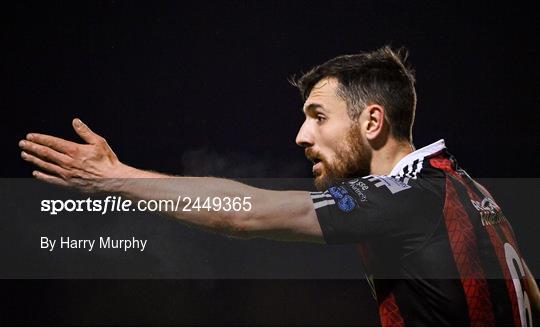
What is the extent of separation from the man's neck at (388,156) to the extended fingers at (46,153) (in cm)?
170

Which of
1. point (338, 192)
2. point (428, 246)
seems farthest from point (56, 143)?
point (428, 246)

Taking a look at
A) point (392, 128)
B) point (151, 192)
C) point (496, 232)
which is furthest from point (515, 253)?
point (151, 192)

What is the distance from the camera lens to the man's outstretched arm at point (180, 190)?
10.4 ft

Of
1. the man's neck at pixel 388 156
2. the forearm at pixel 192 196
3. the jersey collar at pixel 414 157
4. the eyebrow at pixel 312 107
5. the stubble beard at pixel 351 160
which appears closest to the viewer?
the forearm at pixel 192 196

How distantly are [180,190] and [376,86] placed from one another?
4.82 feet

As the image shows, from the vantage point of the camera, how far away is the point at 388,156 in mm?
3797

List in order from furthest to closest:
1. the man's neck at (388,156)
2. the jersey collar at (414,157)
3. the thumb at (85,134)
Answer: the man's neck at (388,156) → the jersey collar at (414,157) → the thumb at (85,134)

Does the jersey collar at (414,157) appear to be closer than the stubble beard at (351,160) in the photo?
Yes

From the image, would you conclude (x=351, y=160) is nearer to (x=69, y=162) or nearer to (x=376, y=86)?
(x=376, y=86)

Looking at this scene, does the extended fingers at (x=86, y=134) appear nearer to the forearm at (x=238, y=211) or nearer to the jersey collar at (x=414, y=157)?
the forearm at (x=238, y=211)

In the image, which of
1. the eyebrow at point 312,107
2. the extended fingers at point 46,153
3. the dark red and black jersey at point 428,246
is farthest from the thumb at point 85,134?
the eyebrow at point 312,107

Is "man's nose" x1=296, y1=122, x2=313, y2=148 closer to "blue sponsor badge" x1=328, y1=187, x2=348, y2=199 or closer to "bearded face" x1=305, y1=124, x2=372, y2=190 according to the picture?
"bearded face" x1=305, y1=124, x2=372, y2=190

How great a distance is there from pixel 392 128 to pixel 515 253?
97cm

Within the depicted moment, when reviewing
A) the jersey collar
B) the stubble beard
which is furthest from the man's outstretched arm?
the stubble beard
